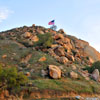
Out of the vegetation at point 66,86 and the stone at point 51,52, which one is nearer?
the vegetation at point 66,86

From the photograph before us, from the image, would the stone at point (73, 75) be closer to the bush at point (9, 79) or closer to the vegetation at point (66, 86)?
the vegetation at point (66, 86)

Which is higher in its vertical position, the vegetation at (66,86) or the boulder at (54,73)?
the boulder at (54,73)

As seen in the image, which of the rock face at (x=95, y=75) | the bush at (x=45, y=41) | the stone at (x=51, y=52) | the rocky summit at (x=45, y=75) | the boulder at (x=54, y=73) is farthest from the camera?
the bush at (x=45, y=41)

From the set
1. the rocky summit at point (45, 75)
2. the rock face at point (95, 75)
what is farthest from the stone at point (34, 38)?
the rock face at point (95, 75)

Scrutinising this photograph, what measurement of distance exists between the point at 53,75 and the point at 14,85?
A: 8.96m

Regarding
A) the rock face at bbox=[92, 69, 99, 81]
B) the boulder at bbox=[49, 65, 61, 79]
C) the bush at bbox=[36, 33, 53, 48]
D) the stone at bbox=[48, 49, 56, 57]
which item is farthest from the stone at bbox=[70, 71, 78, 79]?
the bush at bbox=[36, 33, 53, 48]

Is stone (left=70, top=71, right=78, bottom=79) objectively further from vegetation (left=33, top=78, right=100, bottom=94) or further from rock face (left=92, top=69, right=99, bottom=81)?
rock face (left=92, top=69, right=99, bottom=81)

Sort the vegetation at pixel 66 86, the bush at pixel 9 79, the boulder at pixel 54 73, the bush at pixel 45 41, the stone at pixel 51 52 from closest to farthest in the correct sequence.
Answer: the bush at pixel 9 79, the vegetation at pixel 66 86, the boulder at pixel 54 73, the stone at pixel 51 52, the bush at pixel 45 41

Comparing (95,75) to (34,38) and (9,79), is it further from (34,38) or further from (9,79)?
(34,38)

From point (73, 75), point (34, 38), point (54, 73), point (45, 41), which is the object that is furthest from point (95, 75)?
point (34, 38)

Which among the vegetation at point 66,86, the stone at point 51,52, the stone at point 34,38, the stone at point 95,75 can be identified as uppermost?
the stone at point 34,38

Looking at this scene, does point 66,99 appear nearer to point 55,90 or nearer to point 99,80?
point 55,90

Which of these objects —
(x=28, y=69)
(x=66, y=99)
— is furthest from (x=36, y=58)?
(x=66, y=99)

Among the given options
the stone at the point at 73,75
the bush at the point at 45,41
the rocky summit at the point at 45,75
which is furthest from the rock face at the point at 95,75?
the bush at the point at 45,41
